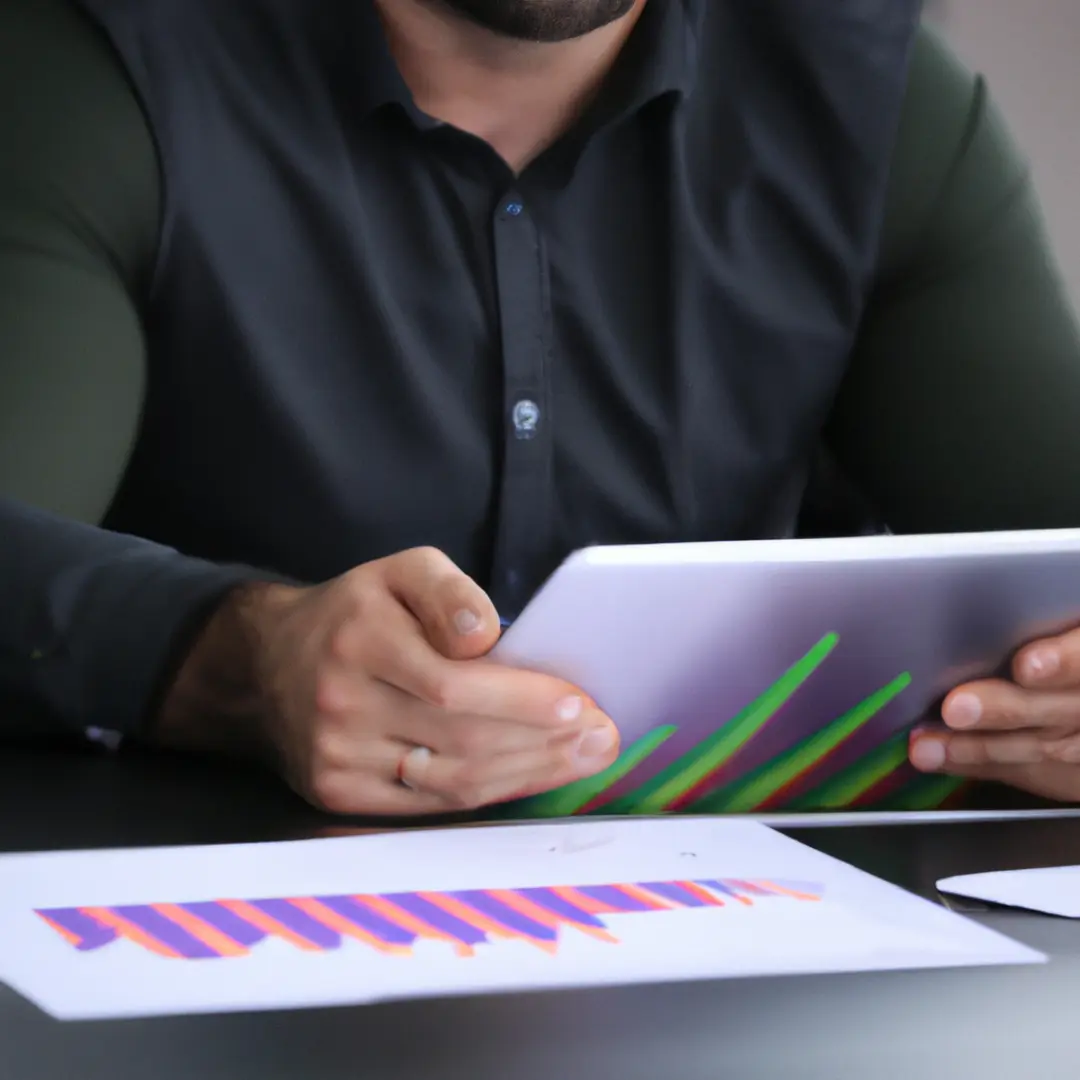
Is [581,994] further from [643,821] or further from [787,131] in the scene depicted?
[787,131]

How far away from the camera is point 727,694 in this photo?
603 millimetres

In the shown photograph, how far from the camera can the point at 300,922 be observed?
1.40ft

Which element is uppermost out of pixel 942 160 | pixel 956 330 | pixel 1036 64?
pixel 1036 64

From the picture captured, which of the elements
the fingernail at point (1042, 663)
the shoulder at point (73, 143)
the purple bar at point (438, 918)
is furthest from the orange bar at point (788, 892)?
the shoulder at point (73, 143)

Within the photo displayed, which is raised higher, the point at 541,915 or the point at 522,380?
the point at 522,380

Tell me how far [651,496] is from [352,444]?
0.78ft

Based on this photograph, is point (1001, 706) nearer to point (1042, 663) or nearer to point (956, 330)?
point (1042, 663)

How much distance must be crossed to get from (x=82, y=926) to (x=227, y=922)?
1.6 inches

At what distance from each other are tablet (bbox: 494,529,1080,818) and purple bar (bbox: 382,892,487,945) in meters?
0.13

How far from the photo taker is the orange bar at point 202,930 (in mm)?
402

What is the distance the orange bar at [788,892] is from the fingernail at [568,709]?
119 mm

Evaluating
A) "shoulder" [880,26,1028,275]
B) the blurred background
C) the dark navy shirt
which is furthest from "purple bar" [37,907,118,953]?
the blurred background

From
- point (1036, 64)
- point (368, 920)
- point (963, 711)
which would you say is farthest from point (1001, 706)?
point (1036, 64)

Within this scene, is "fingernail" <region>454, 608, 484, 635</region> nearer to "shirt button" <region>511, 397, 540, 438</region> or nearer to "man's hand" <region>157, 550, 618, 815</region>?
"man's hand" <region>157, 550, 618, 815</region>
